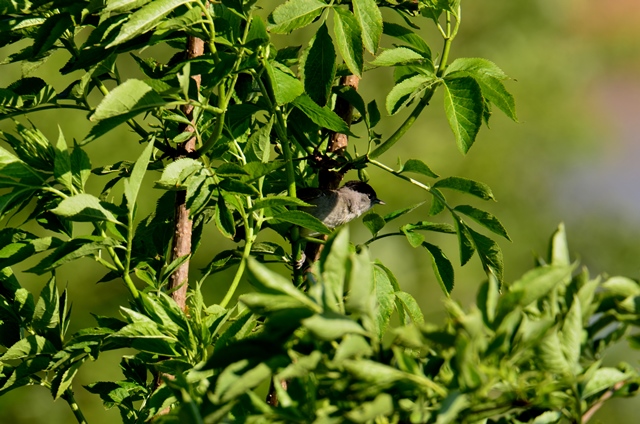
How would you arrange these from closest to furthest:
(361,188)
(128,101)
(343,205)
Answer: (128,101) < (343,205) < (361,188)

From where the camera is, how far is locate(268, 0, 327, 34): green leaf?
1.13 meters

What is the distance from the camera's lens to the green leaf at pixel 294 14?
113 centimetres

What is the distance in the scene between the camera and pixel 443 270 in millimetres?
1347

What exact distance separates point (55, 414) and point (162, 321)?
278 centimetres

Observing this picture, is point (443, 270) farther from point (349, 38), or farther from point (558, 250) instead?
point (558, 250)

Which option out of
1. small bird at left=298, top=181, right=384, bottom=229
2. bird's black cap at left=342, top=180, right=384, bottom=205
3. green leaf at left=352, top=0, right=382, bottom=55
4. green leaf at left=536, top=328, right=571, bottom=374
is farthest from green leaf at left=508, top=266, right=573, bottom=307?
bird's black cap at left=342, top=180, right=384, bottom=205

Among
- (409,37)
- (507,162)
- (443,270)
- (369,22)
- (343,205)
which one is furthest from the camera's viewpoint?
(507,162)

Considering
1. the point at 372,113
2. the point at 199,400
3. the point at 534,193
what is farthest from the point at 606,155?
the point at 199,400

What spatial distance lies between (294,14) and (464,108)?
0.95ft

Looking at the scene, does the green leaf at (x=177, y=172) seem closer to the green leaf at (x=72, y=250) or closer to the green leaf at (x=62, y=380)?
the green leaf at (x=72, y=250)

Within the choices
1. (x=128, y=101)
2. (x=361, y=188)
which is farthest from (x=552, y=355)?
(x=361, y=188)

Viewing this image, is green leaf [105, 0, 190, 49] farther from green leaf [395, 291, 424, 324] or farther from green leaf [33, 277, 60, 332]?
green leaf [395, 291, 424, 324]

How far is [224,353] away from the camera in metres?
0.61

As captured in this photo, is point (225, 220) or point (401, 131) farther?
point (401, 131)
